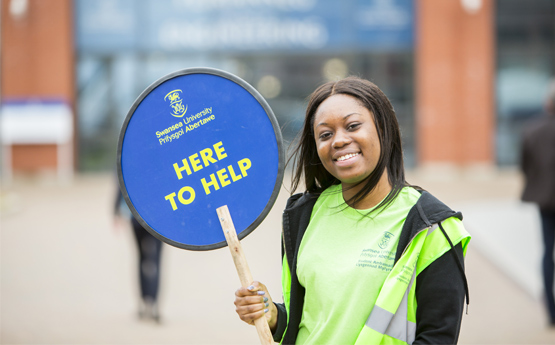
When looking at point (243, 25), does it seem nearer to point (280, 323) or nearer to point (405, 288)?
point (280, 323)

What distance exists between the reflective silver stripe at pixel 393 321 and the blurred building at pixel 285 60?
59.2 feet

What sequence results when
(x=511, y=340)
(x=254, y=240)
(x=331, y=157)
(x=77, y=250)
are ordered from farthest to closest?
(x=254, y=240)
(x=77, y=250)
(x=511, y=340)
(x=331, y=157)

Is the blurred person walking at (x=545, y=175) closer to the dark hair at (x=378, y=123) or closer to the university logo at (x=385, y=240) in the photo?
the dark hair at (x=378, y=123)

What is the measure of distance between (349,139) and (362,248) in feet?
1.02

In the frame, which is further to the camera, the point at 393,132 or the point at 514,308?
the point at 514,308

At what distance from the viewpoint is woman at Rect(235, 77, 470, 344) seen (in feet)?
5.27

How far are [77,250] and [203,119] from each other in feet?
24.8

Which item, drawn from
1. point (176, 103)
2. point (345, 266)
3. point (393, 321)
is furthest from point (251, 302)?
point (176, 103)

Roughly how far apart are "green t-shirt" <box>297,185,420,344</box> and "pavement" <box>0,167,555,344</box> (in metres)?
3.32

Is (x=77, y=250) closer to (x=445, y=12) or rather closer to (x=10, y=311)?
(x=10, y=311)

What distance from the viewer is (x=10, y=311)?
5.69 m

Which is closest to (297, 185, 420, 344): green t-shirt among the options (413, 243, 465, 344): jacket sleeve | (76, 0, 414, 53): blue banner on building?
(413, 243, 465, 344): jacket sleeve

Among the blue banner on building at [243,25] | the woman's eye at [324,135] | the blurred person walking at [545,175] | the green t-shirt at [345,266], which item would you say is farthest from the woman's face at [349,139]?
the blue banner on building at [243,25]

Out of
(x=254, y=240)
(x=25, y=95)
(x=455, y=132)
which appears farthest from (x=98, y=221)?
(x=455, y=132)
